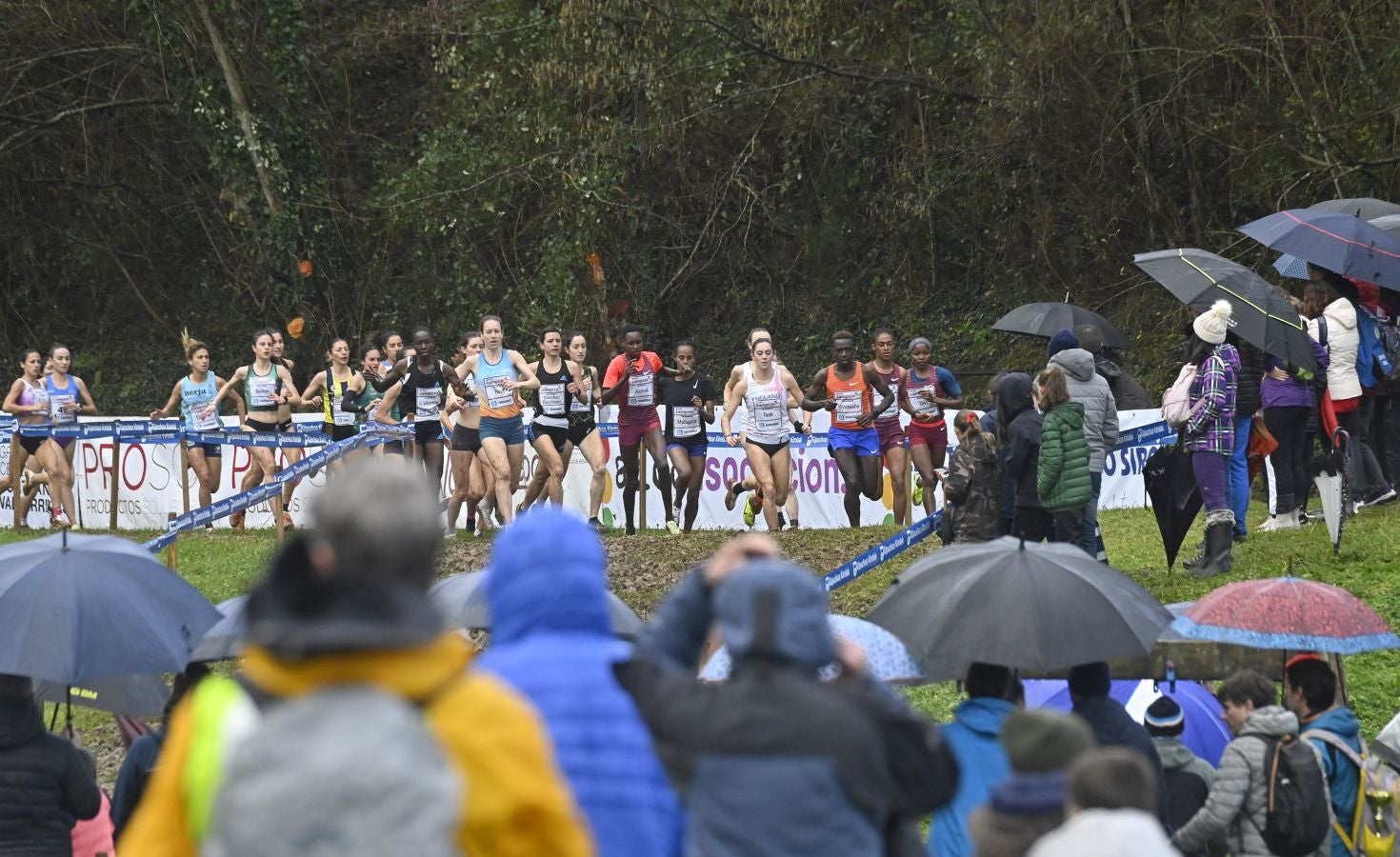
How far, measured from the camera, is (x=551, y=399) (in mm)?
17266

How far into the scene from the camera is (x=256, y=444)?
18719 millimetres

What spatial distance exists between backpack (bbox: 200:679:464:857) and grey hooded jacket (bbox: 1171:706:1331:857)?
11.8ft

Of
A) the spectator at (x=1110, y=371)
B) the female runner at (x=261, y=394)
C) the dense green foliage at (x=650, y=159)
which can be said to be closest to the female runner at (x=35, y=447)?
the female runner at (x=261, y=394)

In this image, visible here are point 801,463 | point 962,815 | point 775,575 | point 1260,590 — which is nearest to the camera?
point 775,575

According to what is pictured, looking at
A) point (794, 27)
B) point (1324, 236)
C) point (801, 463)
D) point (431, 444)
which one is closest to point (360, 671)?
point (1324, 236)

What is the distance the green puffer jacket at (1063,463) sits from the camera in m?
10.6

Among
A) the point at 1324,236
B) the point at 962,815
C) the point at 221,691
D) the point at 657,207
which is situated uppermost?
the point at 657,207

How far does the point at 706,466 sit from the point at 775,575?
17143 mm

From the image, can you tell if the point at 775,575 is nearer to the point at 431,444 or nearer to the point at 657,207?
the point at 431,444

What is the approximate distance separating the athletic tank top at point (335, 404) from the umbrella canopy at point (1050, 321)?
276 inches

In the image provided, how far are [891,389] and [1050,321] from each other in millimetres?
1669

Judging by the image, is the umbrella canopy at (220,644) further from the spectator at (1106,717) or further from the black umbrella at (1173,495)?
the black umbrella at (1173,495)

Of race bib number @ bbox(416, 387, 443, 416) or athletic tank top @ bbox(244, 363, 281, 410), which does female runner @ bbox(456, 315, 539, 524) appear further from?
athletic tank top @ bbox(244, 363, 281, 410)

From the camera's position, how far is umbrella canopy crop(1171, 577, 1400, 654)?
22.0 ft
